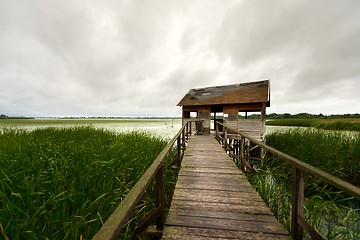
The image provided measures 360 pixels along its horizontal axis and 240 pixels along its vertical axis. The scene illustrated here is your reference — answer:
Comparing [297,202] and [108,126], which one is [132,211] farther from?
[108,126]

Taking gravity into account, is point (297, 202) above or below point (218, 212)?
above

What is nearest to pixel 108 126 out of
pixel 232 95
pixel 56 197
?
pixel 232 95

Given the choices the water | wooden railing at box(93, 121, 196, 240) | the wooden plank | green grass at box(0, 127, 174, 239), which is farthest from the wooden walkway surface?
the water

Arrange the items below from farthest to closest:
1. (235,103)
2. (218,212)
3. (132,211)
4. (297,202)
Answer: (235,103), (218,212), (297,202), (132,211)

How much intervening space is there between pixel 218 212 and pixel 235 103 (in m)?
13.2

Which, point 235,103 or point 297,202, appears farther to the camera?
point 235,103

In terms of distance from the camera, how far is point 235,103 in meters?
14.7

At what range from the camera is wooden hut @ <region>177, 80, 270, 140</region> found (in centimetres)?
1387

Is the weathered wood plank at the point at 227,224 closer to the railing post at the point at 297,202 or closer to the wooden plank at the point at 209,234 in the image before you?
the wooden plank at the point at 209,234

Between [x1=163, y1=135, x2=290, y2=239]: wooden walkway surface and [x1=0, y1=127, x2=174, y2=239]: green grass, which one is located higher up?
[x1=0, y1=127, x2=174, y2=239]: green grass

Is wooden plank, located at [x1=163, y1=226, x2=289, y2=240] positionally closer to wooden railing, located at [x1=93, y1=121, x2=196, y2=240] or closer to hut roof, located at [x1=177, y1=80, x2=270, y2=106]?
wooden railing, located at [x1=93, y1=121, x2=196, y2=240]

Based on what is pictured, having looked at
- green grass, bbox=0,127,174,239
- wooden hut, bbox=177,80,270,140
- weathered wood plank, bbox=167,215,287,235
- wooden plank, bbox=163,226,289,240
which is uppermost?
wooden hut, bbox=177,80,270,140

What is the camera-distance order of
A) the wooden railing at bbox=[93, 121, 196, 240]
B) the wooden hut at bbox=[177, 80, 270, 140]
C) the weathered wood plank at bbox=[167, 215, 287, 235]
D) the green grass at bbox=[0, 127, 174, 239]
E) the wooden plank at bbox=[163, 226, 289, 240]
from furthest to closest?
1. the wooden hut at bbox=[177, 80, 270, 140]
2. the weathered wood plank at bbox=[167, 215, 287, 235]
3. the wooden plank at bbox=[163, 226, 289, 240]
4. the green grass at bbox=[0, 127, 174, 239]
5. the wooden railing at bbox=[93, 121, 196, 240]

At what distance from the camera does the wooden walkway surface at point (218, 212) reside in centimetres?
204
